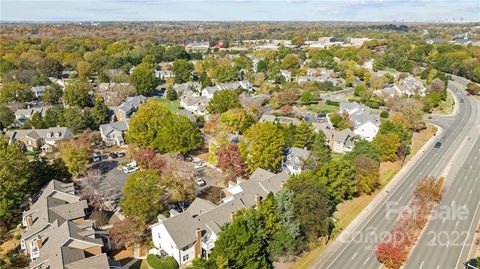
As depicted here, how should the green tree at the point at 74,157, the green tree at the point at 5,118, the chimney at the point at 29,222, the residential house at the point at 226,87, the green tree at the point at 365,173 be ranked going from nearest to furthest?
the chimney at the point at 29,222
the green tree at the point at 365,173
the green tree at the point at 74,157
the green tree at the point at 5,118
the residential house at the point at 226,87

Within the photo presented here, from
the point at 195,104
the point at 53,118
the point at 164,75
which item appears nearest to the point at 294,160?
the point at 195,104

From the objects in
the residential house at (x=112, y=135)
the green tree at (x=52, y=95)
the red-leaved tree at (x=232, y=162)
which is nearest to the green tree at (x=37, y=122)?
the residential house at (x=112, y=135)

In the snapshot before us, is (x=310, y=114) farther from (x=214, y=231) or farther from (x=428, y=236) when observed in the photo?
(x=214, y=231)

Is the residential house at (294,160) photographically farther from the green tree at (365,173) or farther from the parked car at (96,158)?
the parked car at (96,158)

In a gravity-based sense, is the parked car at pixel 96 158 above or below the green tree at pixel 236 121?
below

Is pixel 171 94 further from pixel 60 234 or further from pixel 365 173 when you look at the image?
pixel 60 234

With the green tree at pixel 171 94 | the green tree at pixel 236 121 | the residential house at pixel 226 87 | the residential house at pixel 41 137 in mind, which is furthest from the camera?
the green tree at pixel 171 94

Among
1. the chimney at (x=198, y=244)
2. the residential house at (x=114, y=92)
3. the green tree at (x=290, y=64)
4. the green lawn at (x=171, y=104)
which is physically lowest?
the chimney at (x=198, y=244)

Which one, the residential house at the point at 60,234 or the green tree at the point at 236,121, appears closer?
the residential house at the point at 60,234

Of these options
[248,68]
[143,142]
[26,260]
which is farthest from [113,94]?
[26,260]
